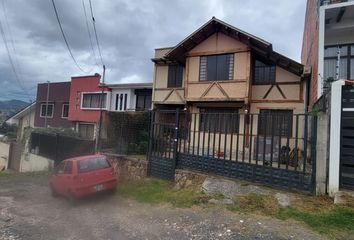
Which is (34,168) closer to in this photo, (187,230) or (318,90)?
Result: (187,230)

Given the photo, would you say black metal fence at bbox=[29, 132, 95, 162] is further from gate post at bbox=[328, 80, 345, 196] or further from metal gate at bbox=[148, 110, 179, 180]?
gate post at bbox=[328, 80, 345, 196]

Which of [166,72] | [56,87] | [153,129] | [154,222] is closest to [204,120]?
[153,129]

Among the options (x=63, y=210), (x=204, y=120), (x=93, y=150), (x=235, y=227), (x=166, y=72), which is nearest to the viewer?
(x=235, y=227)

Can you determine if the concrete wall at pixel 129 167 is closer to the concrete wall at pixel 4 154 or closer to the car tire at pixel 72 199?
the car tire at pixel 72 199

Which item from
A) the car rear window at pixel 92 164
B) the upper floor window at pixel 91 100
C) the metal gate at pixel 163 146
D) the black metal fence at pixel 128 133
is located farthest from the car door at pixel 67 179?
the upper floor window at pixel 91 100

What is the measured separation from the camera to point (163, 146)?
11398 mm

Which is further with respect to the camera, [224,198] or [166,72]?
[166,72]

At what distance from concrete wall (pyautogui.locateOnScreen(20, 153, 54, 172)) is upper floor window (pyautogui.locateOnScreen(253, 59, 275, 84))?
13.8 meters

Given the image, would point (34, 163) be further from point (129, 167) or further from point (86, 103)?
point (129, 167)

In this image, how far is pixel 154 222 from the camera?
Result: 698cm

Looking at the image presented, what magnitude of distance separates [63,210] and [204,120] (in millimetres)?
5639

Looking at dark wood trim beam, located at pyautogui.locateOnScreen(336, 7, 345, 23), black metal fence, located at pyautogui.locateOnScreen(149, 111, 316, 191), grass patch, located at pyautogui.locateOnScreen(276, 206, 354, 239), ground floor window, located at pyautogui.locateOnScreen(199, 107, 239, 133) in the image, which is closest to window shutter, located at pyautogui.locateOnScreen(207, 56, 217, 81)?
black metal fence, located at pyautogui.locateOnScreen(149, 111, 316, 191)

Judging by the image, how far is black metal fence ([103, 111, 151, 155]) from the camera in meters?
15.0

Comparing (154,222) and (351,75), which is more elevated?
(351,75)
